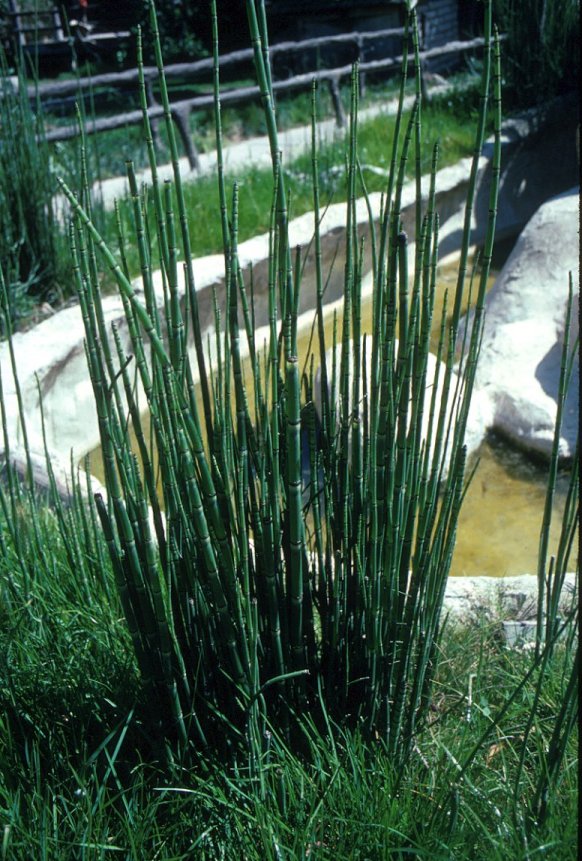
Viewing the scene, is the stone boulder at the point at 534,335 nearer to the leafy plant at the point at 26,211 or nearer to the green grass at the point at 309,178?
the green grass at the point at 309,178

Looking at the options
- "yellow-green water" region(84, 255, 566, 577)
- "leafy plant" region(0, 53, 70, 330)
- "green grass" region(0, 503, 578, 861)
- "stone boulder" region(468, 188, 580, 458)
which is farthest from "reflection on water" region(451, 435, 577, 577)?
"leafy plant" region(0, 53, 70, 330)

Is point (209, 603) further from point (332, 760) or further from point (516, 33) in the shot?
point (516, 33)

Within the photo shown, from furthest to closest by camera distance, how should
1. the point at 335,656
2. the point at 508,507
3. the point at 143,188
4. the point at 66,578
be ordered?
the point at 508,507
the point at 66,578
the point at 335,656
the point at 143,188

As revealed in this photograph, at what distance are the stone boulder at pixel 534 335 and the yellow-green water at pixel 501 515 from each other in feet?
0.37

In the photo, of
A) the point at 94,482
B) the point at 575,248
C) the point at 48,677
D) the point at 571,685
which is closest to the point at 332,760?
the point at 571,685

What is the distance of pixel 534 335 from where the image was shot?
11.0 feet

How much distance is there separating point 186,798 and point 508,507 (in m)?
1.86

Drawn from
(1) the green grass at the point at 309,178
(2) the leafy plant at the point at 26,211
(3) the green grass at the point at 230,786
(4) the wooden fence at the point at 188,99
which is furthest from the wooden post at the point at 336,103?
(3) the green grass at the point at 230,786

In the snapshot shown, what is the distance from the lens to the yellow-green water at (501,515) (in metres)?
2.47

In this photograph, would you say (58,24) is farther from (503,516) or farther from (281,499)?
(281,499)

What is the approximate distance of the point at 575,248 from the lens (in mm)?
3617

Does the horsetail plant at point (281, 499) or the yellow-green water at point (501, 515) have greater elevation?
the horsetail plant at point (281, 499)

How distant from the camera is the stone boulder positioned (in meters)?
2.98

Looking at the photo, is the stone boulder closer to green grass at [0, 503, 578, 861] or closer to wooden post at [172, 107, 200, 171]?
green grass at [0, 503, 578, 861]
